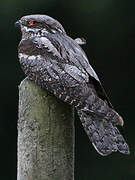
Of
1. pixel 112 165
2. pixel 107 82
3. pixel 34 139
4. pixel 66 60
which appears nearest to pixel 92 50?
pixel 107 82

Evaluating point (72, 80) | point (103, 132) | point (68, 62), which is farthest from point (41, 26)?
point (103, 132)

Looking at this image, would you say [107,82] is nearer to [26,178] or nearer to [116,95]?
[116,95]

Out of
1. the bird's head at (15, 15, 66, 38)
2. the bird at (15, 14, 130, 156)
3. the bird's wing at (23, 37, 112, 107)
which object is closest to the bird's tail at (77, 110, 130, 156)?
the bird at (15, 14, 130, 156)

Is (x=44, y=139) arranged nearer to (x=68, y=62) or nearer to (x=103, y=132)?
(x=103, y=132)

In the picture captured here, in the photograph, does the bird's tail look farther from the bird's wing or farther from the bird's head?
the bird's head

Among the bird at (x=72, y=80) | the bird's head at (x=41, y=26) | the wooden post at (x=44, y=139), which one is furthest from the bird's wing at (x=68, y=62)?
the wooden post at (x=44, y=139)
